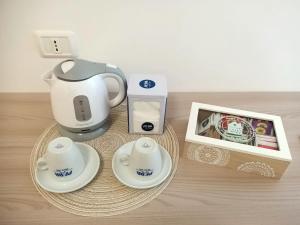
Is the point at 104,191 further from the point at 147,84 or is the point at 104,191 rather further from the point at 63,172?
the point at 147,84

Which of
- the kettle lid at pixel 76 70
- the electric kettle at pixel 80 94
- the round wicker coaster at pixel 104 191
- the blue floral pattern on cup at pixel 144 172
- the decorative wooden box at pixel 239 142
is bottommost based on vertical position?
the round wicker coaster at pixel 104 191

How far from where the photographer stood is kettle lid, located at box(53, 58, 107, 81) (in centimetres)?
66

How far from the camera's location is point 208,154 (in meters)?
0.69

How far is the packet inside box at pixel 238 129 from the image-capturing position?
0.68 metres

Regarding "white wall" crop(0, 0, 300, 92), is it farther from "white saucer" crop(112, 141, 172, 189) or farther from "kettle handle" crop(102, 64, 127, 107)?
"white saucer" crop(112, 141, 172, 189)

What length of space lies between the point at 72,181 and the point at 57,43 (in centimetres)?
40

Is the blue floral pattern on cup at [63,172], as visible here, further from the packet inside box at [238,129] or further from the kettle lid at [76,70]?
the packet inside box at [238,129]

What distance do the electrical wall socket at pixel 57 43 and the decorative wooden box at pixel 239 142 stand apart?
397 mm

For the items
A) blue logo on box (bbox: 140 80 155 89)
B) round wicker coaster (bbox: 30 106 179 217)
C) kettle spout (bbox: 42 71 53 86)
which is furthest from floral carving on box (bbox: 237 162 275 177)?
kettle spout (bbox: 42 71 53 86)

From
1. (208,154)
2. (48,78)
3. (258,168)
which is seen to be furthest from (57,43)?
(258,168)

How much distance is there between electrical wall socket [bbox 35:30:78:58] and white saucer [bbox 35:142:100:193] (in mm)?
315

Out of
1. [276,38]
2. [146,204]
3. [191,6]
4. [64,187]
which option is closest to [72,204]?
[64,187]

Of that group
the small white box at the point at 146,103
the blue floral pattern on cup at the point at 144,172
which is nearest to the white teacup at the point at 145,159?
the blue floral pattern on cup at the point at 144,172

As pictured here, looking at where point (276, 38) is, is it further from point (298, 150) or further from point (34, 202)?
point (34, 202)
